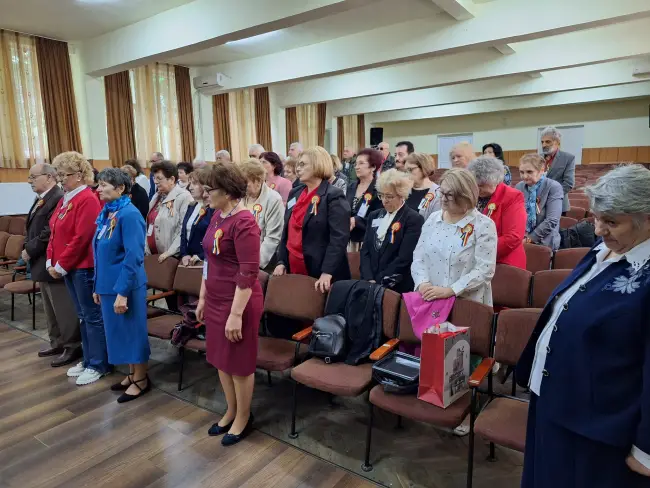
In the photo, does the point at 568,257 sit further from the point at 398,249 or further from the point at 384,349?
the point at 384,349

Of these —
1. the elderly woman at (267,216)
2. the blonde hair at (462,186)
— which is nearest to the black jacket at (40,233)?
the elderly woman at (267,216)

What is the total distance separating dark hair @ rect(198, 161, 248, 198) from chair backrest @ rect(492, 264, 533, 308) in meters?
1.71

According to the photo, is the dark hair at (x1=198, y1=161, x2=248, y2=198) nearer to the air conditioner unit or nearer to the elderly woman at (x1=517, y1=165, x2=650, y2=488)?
the elderly woman at (x1=517, y1=165, x2=650, y2=488)

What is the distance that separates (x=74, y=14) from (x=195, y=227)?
14.0 feet

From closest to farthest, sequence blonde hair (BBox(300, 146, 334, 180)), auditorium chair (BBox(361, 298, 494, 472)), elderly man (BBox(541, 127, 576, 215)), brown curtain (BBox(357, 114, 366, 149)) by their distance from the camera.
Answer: auditorium chair (BBox(361, 298, 494, 472))
blonde hair (BBox(300, 146, 334, 180))
elderly man (BBox(541, 127, 576, 215))
brown curtain (BBox(357, 114, 366, 149))

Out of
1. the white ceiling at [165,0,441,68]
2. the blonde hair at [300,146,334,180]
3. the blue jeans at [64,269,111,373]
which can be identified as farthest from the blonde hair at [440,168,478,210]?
the white ceiling at [165,0,441,68]

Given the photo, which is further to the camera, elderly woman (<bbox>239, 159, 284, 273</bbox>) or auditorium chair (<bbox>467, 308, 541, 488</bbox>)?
→ elderly woman (<bbox>239, 159, 284, 273</bbox>)

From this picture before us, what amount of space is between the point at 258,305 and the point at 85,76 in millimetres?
6631

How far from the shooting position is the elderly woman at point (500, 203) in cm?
259

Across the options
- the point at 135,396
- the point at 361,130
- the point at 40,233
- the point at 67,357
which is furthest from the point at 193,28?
the point at 361,130

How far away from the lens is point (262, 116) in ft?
33.1

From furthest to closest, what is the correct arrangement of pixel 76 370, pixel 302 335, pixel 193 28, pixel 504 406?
1. pixel 193 28
2. pixel 76 370
3. pixel 302 335
4. pixel 504 406

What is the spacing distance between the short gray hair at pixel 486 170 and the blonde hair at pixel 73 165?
2.51m

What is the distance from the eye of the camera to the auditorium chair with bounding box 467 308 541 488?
1641 mm
